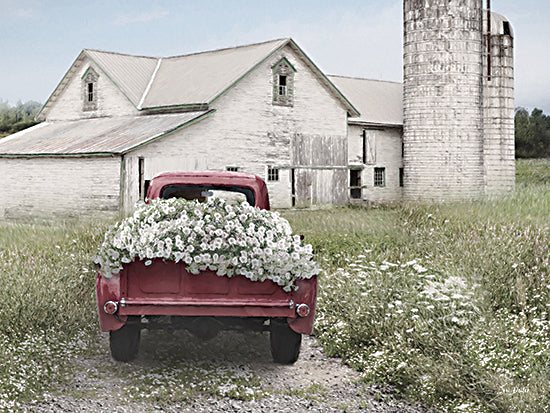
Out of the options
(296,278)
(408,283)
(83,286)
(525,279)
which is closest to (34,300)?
(83,286)

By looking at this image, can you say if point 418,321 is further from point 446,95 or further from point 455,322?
point 446,95

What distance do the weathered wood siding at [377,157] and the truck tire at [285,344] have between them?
2696cm

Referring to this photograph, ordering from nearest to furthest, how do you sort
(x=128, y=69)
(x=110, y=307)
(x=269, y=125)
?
1. (x=110, y=307)
2. (x=269, y=125)
3. (x=128, y=69)

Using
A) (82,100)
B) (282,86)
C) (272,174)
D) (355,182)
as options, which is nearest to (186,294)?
(272,174)

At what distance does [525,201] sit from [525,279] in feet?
35.5

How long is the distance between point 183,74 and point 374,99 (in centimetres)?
1153

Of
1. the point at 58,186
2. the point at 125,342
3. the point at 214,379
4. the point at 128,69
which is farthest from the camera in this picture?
the point at 128,69

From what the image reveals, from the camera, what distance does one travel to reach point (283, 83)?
29625 mm

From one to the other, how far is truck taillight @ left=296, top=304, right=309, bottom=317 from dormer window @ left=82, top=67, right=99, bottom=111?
26.5 metres

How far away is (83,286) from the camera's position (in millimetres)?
10844

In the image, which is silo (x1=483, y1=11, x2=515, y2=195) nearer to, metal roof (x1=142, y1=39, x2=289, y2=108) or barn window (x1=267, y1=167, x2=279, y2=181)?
barn window (x1=267, y1=167, x2=279, y2=181)

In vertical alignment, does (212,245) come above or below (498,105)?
below

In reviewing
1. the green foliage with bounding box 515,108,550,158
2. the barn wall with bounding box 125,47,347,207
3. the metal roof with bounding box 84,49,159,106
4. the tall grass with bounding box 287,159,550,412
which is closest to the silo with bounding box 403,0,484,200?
the barn wall with bounding box 125,47,347,207

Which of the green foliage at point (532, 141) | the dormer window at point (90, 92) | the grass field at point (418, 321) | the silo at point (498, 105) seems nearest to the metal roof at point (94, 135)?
the dormer window at point (90, 92)
